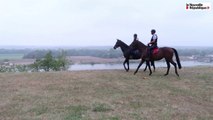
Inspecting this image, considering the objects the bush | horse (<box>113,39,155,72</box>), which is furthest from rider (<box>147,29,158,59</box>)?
the bush

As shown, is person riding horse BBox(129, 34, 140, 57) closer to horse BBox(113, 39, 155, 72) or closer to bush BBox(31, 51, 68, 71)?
horse BBox(113, 39, 155, 72)

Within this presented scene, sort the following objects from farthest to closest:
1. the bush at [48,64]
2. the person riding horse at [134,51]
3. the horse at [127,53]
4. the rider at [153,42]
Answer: the bush at [48,64], the horse at [127,53], the person riding horse at [134,51], the rider at [153,42]

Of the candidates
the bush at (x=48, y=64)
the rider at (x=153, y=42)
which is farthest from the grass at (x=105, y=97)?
the bush at (x=48, y=64)

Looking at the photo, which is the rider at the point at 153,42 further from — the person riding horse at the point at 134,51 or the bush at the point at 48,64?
the bush at the point at 48,64

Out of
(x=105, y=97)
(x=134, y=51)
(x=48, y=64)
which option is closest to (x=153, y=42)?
(x=134, y=51)

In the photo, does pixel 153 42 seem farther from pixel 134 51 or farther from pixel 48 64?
pixel 48 64

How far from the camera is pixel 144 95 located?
34.9 ft

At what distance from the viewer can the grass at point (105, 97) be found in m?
8.46

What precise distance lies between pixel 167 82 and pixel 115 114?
5149 mm

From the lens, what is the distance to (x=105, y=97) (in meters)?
10.2

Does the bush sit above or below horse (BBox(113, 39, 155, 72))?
below

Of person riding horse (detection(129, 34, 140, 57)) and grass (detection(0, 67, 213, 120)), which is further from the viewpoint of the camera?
person riding horse (detection(129, 34, 140, 57))

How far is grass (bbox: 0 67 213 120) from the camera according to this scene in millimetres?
8461

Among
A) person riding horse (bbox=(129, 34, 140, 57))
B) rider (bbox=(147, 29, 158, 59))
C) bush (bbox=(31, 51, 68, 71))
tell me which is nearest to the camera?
rider (bbox=(147, 29, 158, 59))
